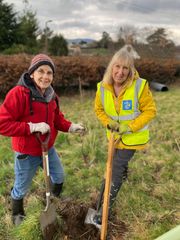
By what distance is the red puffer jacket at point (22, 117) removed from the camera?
2.60m

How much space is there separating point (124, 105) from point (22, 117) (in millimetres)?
945

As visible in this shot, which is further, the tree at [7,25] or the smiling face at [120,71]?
the tree at [7,25]

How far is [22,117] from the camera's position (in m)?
2.76

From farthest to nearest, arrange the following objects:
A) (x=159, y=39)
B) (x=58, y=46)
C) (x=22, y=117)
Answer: (x=58, y=46), (x=159, y=39), (x=22, y=117)

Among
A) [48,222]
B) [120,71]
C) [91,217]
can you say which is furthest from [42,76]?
[91,217]

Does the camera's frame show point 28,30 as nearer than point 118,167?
No

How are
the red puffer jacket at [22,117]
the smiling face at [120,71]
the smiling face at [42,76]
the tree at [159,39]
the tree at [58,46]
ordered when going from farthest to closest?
the tree at [58,46]
the tree at [159,39]
the smiling face at [120,71]
the smiling face at [42,76]
the red puffer jacket at [22,117]

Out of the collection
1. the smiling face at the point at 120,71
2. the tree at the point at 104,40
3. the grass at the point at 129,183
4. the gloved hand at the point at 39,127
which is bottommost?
the grass at the point at 129,183

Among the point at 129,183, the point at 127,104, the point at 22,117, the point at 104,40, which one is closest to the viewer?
the point at 22,117

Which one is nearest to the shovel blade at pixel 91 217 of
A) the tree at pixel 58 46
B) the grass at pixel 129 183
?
the grass at pixel 129 183

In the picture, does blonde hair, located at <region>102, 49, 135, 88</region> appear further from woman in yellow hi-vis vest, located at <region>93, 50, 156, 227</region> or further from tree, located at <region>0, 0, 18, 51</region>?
tree, located at <region>0, 0, 18, 51</region>

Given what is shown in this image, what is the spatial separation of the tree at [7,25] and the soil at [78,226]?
1836 centimetres

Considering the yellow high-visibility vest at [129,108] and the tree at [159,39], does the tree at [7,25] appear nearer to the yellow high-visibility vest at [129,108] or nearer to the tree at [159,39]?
the tree at [159,39]

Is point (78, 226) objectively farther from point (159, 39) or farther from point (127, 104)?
point (159, 39)
